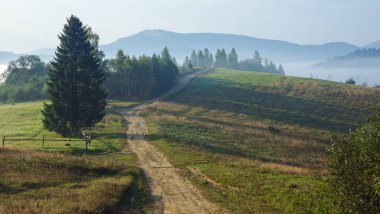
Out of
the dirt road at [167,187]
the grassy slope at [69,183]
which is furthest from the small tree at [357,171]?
the grassy slope at [69,183]

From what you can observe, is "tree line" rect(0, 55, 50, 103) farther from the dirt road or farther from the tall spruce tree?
the dirt road

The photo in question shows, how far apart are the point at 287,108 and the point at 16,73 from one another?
103977mm

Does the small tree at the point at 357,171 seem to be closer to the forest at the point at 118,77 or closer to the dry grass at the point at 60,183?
the dry grass at the point at 60,183

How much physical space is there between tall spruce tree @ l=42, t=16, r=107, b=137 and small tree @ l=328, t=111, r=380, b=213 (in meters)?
42.8

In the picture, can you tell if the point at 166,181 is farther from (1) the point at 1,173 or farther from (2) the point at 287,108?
(2) the point at 287,108

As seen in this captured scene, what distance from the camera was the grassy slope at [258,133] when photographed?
23641 mm

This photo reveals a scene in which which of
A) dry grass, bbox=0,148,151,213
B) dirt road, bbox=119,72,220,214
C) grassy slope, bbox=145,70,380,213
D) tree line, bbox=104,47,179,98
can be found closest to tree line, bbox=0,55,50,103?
tree line, bbox=104,47,179,98

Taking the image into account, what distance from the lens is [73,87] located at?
54.5 meters

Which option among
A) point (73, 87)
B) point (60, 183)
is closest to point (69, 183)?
point (60, 183)

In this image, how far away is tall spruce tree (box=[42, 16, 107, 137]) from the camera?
174 ft

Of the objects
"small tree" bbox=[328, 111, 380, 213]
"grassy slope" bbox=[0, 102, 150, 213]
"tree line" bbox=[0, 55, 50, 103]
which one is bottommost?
"grassy slope" bbox=[0, 102, 150, 213]

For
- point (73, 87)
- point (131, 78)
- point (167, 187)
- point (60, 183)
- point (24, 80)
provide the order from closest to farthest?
point (60, 183) < point (167, 187) < point (73, 87) < point (131, 78) < point (24, 80)

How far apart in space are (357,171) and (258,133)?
148ft

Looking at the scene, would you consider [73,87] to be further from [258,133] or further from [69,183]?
[69,183]
